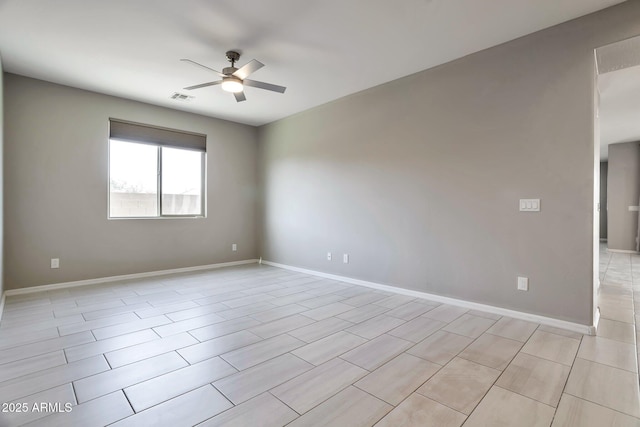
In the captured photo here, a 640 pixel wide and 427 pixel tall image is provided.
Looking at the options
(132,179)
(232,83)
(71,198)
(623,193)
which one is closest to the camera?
(232,83)

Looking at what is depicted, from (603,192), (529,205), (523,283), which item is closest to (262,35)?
(529,205)

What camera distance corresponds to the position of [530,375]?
77.3 inches

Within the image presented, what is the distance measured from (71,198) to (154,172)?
3.93 feet

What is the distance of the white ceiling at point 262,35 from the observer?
249 centimetres

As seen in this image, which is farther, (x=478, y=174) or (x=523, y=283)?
(x=478, y=174)

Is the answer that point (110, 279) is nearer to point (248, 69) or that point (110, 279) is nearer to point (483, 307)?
point (248, 69)

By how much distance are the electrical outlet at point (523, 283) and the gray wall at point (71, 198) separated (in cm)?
482

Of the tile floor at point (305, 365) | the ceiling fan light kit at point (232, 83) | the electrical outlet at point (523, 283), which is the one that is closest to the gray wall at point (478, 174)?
A: the electrical outlet at point (523, 283)

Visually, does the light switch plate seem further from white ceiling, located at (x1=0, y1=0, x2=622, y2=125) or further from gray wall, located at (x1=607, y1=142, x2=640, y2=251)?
gray wall, located at (x1=607, y1=142, x2=640, y2=251)

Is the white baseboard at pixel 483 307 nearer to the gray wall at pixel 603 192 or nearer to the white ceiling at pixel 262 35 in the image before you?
the white ceiling at pixel 262 35

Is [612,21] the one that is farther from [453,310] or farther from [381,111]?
[453,310]

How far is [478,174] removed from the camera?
3.21 metres

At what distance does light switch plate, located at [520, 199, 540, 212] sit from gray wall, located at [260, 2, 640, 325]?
0.21 ft

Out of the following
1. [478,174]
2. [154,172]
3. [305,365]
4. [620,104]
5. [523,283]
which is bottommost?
[305,365]
